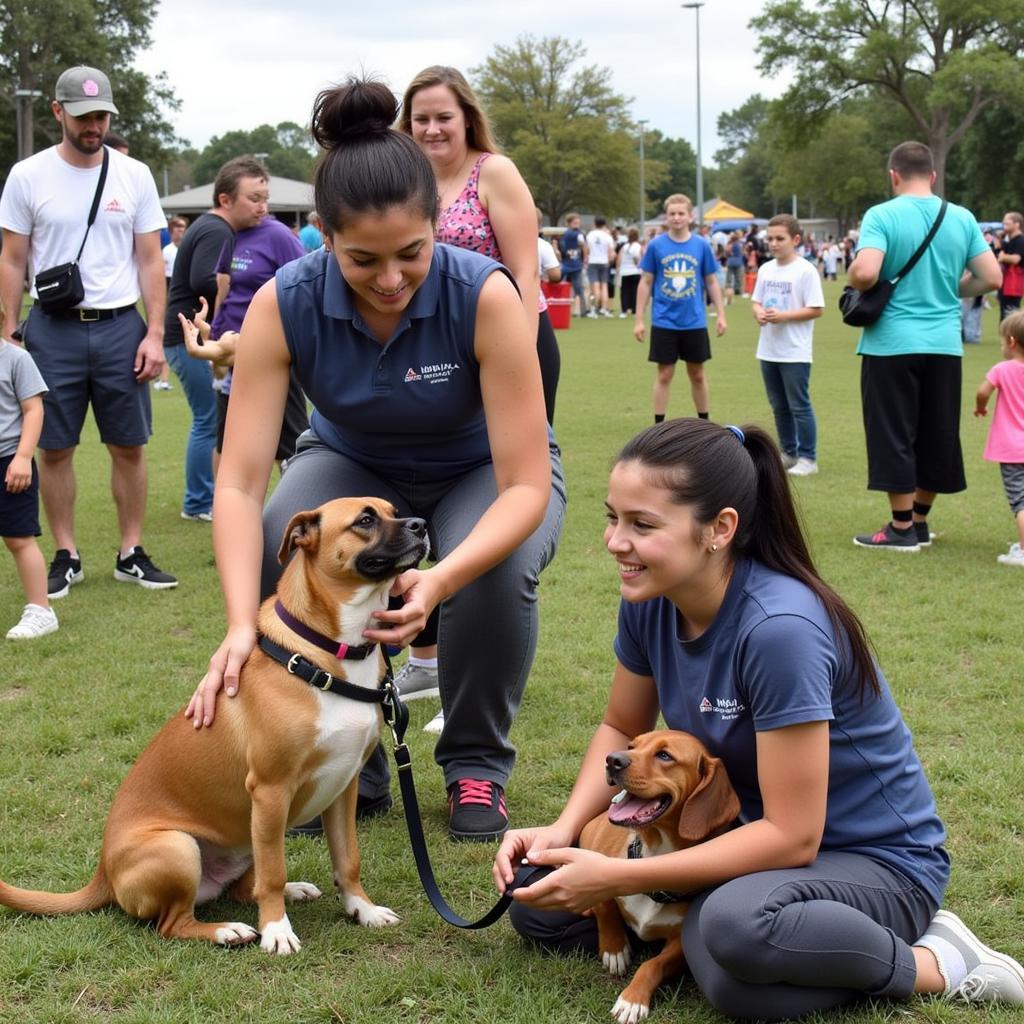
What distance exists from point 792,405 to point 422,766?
6847 millimetres

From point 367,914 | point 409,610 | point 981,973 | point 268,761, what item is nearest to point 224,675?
point 268,761

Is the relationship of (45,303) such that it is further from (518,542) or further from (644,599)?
(644,599)

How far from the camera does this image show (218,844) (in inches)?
138

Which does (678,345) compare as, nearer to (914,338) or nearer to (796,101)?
(914,338)

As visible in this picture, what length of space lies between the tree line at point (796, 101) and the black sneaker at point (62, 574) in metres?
17.0

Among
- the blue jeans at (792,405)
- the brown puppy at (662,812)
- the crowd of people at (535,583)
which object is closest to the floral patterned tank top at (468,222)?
the crowd of people at (535,583)

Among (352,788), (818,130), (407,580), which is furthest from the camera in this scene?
(818,130)

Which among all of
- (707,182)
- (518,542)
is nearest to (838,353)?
(518,542)

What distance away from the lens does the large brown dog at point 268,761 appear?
131 inches

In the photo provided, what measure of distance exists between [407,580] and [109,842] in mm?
1139

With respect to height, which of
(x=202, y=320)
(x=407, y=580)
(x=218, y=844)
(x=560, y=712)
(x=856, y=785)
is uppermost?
(x=202, y=320)

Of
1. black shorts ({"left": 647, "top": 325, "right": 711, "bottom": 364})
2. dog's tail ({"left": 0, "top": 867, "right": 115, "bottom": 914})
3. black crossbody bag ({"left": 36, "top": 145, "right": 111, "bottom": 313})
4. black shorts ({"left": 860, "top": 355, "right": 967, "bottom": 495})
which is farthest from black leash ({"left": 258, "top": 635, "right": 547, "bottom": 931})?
black shorts ({"left": 647, "top": 325, "right": 711, "bottom": 364})

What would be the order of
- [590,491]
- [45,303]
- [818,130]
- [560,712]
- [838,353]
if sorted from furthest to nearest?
[818,130] < [838,353] < [590,491] < [45,303] < [560,712]

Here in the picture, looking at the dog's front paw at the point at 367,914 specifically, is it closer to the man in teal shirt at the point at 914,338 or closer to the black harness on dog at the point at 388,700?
the black harness on dog at the point at 388,700
